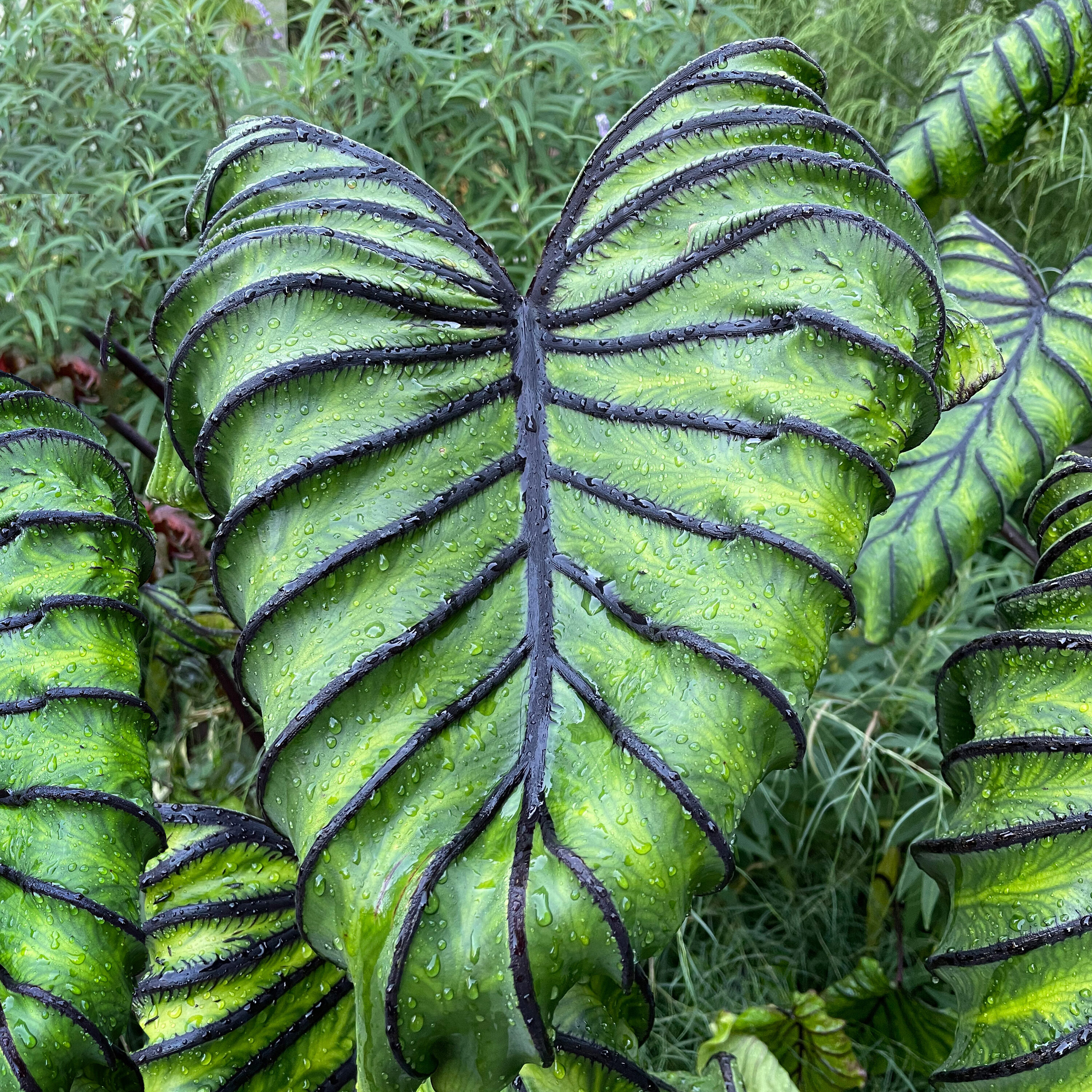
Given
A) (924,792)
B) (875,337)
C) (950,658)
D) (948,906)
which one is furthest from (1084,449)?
(875,337)

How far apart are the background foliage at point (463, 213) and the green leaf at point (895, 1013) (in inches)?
2.2

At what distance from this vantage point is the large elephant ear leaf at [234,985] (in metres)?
0.73

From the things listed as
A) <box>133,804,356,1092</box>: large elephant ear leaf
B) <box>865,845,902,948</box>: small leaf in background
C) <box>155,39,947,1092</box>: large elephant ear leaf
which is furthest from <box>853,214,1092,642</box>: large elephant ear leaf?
<box>133,804,356,1092</box>: large elephant ear leaf

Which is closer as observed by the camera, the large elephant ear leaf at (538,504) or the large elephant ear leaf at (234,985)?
the large elephant ear leaf at (538,504)

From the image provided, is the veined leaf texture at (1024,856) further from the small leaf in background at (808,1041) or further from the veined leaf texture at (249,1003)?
the small leaf in background at (808,1041)

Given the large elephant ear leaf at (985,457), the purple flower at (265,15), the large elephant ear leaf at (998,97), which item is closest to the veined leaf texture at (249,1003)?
the large elephant ear leaf at (985,457)

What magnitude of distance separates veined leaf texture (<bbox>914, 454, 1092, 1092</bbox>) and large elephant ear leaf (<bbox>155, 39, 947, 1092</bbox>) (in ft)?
0.84

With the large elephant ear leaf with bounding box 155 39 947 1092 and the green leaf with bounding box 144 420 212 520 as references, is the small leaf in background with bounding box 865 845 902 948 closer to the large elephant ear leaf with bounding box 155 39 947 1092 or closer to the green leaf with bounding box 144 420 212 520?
the large elephant ear leaf with bounding box 155 39 947 1092

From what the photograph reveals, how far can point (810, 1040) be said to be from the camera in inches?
44.7

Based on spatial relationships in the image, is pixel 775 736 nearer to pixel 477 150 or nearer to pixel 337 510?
pixel 337 510

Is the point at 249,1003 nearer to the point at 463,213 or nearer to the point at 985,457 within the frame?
the point at 985,457

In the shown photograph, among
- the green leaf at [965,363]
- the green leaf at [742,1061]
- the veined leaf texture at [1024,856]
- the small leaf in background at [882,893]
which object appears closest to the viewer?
the veined leaf texture at [1024,856]

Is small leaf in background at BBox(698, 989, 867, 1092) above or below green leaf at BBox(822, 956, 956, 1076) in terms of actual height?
above

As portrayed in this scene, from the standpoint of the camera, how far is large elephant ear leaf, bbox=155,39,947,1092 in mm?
493
